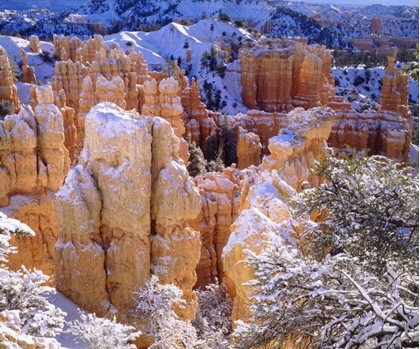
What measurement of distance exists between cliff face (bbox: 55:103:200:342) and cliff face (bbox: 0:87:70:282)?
Answer: 2.35 metres

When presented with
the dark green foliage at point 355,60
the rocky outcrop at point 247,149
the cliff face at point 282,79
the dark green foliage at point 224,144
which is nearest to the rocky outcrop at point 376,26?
the dark green foliage at point 355,60

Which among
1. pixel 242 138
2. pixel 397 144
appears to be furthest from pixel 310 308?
pixel 397 144

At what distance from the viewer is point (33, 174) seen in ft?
37.1

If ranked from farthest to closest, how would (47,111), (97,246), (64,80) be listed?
(64,80), (47,111), (97,246)

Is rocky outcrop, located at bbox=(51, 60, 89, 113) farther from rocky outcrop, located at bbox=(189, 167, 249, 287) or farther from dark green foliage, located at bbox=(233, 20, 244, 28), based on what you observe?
dark green foliage, located at bbox=(233, 20, 244, 28)

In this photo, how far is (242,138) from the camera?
2286cm

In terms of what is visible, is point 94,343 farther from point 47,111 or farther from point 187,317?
point 47,111

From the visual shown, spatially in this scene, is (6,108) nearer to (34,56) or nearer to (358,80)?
(34,56)

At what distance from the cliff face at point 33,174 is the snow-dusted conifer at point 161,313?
367 centimetres

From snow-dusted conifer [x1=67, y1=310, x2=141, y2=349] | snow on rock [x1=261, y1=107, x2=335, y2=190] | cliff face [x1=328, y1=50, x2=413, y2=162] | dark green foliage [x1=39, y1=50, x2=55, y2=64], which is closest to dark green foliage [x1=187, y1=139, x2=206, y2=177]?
snow on rock [x1=261, y1=107, x2=335, y2=190]

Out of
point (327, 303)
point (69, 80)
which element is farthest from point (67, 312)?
point (69, 80)

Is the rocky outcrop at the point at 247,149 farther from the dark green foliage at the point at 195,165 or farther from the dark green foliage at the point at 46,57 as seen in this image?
the dark green foliage at the point at 46,57

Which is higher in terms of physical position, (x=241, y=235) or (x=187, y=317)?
(x=241, y=235)

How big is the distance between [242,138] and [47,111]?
12642mm
